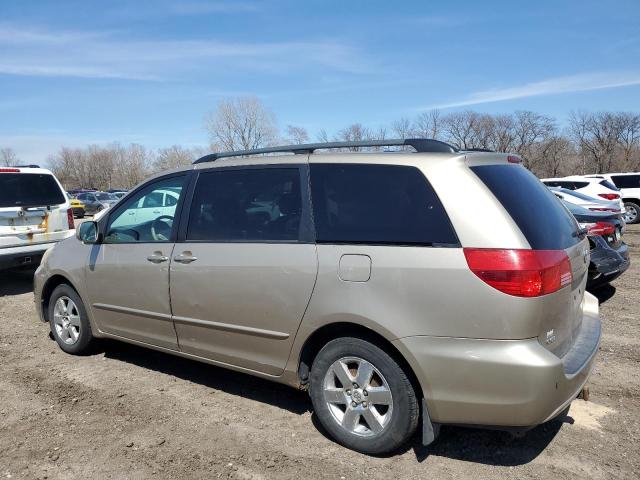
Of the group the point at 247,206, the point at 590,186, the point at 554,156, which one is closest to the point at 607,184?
the point at 590,186

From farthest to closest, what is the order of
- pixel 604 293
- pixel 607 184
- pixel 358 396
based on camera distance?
pixel 607 184, pixel 604 293, pixel 358 396

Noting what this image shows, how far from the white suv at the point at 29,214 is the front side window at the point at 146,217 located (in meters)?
4.12

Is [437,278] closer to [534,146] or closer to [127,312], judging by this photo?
[127,312]

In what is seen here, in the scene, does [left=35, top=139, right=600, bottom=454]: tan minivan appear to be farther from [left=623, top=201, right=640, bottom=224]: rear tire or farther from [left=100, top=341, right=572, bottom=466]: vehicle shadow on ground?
[left=623, top=201, right=640, bottom=224]: rear tire

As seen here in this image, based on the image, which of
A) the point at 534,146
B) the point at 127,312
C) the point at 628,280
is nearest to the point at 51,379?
the point at 127,312

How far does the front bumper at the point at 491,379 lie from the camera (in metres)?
2.68

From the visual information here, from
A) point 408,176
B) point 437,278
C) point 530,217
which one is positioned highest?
point 408,176

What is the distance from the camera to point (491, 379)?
272 cm

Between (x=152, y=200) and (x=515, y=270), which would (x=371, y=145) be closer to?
(x=515, y=270)

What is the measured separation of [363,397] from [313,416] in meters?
0.74

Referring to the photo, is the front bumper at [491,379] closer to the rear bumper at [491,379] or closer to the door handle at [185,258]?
the rear bumper at [491,379]

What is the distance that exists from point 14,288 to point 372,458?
745 centimetres

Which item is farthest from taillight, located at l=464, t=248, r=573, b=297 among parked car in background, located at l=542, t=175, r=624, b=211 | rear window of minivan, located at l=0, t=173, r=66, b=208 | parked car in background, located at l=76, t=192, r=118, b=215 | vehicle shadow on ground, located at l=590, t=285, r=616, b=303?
parked car in background, located at l=76, t=192, r=118, b=215

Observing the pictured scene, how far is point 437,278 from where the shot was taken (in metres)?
2.81
